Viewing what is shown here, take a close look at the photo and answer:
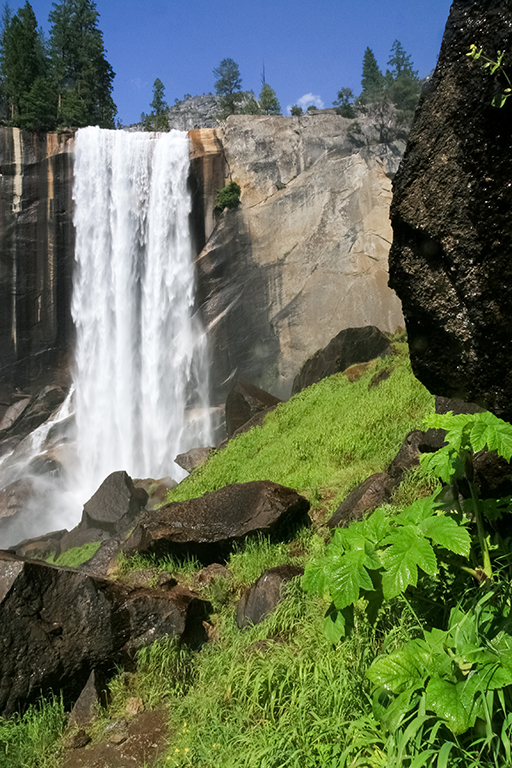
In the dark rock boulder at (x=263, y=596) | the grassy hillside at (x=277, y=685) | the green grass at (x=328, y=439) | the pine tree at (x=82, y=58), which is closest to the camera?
the grassy hillside at (x=277, y=685)

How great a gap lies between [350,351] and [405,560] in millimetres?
14234

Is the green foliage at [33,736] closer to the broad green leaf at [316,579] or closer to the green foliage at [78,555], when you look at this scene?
the broad green leaf at [316,579]

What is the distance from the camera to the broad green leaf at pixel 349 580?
2176 millimetres

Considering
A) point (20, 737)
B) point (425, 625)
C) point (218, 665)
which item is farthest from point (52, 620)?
point (425, 625)

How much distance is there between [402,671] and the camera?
209cm

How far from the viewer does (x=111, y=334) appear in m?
25.2

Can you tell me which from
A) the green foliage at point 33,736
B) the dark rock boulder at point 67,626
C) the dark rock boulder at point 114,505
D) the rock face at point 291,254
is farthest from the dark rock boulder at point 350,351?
the green foliage at point 33,736

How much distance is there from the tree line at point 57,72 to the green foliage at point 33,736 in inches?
1124

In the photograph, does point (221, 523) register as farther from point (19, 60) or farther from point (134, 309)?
point (19, 60)

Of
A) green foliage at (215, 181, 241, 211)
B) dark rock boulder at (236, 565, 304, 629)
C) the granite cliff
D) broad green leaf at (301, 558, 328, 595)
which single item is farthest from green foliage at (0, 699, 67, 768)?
green foliage at (215, 181, 241, 211)

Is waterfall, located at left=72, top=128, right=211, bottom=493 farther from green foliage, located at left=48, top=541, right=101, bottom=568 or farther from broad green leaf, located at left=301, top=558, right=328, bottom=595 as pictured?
broad green leaf, located at left=301, top=558, right=328, bottom=595

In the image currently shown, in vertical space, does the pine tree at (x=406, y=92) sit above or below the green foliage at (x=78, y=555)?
above

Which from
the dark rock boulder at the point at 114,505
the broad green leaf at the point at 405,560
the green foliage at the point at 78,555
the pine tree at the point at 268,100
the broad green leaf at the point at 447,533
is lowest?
the green foliage at the point at 78,555

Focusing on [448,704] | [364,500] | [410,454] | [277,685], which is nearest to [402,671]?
[448,704]
